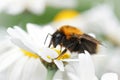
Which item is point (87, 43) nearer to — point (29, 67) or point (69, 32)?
point (69, 32)

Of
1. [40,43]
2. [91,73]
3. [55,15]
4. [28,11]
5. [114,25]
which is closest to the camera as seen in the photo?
[91,73]

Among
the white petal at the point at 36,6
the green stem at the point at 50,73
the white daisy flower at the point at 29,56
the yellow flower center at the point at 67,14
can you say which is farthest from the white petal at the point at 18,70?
the yellow flower center at the point at 67,14

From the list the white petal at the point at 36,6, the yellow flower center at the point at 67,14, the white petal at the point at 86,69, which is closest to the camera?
the white petal at the point at 86,69

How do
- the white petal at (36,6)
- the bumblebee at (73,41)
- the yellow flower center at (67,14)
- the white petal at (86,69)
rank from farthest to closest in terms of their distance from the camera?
1. the yellow flower center at (67,14)
2. the white petal at (36,6)
3. the bumblebee at (73,41)
4. the white petal at (86,69)

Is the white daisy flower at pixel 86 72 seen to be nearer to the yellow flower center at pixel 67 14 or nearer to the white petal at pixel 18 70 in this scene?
the white petal at pixel 18 70

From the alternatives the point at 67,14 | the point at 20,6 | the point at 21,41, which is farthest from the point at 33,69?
the point at 67,14

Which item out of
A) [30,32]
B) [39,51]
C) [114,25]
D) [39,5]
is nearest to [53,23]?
[39,5]

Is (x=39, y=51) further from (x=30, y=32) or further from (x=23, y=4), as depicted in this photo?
(x=23, y=4)
